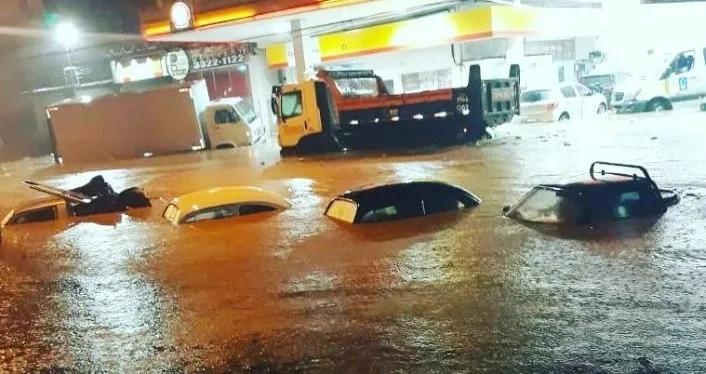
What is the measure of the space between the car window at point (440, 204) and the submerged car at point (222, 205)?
3.54 meters

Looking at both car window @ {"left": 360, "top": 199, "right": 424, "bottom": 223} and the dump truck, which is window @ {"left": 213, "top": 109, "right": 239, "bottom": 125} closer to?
the dump truck

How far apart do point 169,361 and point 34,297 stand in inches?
155

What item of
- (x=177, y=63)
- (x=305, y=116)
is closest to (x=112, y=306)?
(x=305, y=116)

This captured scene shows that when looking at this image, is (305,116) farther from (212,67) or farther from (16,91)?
(16,91)

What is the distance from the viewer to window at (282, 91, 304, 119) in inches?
947

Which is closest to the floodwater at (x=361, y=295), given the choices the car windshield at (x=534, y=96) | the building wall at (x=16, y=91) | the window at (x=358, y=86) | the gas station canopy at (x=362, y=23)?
the window at (x=358, y=86)

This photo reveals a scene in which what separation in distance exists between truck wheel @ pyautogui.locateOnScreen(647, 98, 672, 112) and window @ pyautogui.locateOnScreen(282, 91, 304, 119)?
1354cm

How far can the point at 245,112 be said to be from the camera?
32.1m

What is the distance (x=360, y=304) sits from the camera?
793 centimetres

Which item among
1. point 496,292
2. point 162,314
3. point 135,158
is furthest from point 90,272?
point 135,158

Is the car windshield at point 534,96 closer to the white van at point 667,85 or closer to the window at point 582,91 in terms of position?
the window at point 582,91

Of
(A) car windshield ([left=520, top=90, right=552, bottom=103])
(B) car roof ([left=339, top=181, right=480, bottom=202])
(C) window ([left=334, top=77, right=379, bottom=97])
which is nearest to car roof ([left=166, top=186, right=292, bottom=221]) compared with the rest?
(B) car roof ([left=339, top=181, right=480, bottom=202])

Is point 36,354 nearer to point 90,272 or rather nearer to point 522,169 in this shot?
point 90,272

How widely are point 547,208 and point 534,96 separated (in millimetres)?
17175
